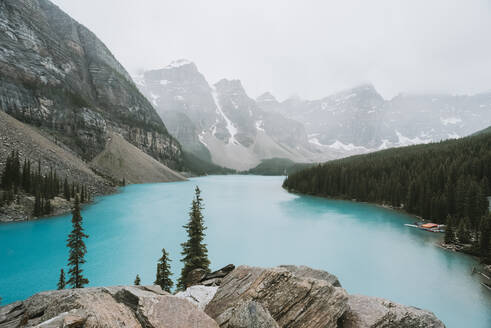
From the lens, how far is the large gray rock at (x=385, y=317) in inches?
227

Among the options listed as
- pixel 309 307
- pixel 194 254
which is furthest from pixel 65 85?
pixel 309 307

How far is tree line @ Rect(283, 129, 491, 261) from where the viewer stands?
35069 millimetres

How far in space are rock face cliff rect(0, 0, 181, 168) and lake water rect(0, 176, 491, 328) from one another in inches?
2220

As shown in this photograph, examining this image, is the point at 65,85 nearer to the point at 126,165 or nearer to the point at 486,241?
the point at 126,165

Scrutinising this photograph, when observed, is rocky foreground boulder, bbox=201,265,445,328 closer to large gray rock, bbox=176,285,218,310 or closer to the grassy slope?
large gray rock, bbox=176,285,218,310

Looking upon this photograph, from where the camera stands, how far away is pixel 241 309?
4844 millimetres

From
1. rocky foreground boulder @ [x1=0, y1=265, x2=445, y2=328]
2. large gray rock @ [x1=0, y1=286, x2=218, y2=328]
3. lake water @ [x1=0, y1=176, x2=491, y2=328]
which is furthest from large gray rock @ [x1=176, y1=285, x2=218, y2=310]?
lake water @ [x1=0, y1=176, x2=491, y2=328]

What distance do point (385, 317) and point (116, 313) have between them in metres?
6.06

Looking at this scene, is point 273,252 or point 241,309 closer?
point 241,309

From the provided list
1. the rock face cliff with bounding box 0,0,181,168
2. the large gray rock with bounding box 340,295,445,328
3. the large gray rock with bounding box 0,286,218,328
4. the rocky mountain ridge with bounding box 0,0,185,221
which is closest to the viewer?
the large gray rock with bounding box 0,286,218,328

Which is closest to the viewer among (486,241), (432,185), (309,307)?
(309,307)

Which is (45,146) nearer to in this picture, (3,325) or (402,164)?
(3,325)

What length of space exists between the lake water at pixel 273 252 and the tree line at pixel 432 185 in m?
4.34

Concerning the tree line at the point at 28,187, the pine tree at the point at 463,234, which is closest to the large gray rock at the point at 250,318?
the pine tree at the point at 463,234
